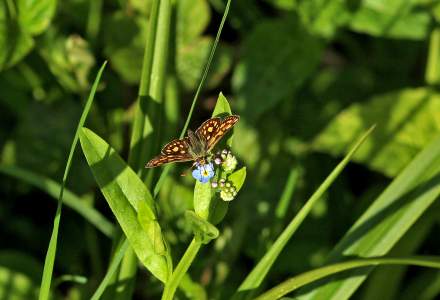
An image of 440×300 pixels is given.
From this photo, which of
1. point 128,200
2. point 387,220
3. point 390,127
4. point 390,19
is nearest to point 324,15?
point 390,19

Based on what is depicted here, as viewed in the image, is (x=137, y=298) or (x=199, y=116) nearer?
(x=137, y=298)

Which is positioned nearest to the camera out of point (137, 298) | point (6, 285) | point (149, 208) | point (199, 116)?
point (149, 208)

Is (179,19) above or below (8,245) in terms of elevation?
above

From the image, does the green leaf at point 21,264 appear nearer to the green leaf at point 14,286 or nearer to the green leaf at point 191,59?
the green leaf at point 14,286

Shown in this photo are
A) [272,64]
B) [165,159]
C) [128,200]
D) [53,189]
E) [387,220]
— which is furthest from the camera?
[272,64]

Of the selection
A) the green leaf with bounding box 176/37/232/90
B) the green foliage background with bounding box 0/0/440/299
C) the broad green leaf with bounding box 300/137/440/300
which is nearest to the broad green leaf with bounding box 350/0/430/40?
the green foliage background with bounding box 0/0/440/299

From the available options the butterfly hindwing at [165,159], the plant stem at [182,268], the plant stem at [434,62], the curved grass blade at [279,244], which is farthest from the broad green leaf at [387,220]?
the plant stem at [434,62]

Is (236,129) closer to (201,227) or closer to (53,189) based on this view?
(53,189)

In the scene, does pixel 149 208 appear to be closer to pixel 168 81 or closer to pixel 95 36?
pixel 168 81

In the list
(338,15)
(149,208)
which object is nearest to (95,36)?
(338,15)
